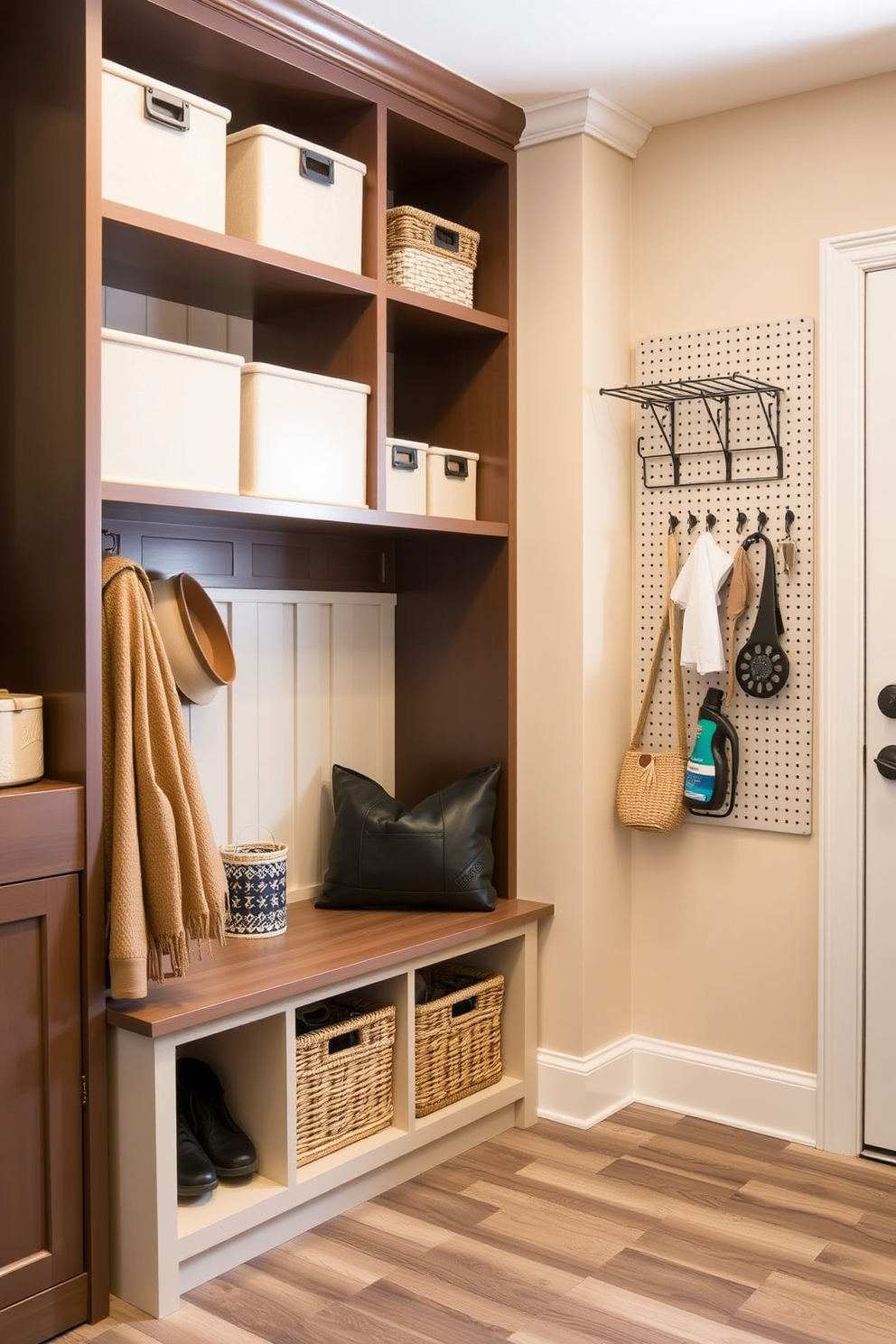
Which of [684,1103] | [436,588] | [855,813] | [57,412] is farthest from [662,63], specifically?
[684,1103]

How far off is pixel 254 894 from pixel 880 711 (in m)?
1.44

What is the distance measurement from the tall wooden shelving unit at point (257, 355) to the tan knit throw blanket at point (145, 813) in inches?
2.0

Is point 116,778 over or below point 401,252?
below

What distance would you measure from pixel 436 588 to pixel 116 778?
4.10ft

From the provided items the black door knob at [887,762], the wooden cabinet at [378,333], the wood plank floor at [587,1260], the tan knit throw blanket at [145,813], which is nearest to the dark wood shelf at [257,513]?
the wooden cabinet at [378,333]

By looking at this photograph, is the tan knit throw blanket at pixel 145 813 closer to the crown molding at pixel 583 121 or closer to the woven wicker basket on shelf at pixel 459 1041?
the woven wicker basket on shelf at pixel 459 1041

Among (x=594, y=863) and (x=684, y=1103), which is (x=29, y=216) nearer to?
(x=594, y=863)

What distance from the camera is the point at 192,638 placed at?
2572mm

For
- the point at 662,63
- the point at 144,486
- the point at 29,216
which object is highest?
the point at 662,63

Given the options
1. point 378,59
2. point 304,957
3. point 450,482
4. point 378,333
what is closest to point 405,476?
point 450,482

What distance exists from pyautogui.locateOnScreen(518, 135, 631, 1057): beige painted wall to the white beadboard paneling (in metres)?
0.41

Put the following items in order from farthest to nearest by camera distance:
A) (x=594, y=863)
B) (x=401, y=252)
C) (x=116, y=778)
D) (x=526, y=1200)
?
(x=594, y=863), (x=401, y=252), (x=526, y=1200), (x=116, y=778)

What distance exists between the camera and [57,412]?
7.15ft

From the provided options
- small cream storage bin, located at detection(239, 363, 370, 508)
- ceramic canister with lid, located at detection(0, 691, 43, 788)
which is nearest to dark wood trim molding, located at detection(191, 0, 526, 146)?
small cream storage bin, located at detection(239, 363, 370, 508)
